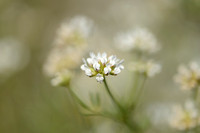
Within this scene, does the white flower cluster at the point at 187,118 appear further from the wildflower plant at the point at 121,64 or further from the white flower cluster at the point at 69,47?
the white flower cluster at the point at 69,47

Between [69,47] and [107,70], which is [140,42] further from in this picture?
[107,70]

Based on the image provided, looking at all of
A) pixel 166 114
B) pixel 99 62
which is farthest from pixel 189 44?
pixel 99 62

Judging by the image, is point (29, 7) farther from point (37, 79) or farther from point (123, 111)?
point (123, 111)

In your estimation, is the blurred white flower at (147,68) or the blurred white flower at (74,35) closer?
the blurred white flower at (147,68)

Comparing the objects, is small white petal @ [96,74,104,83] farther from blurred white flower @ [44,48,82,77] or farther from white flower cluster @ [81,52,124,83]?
blurred white flower @ [44,48,82,77]

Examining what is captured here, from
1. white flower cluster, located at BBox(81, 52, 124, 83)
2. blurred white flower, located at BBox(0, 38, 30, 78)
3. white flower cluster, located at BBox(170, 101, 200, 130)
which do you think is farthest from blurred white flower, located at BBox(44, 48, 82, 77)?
blurred white flower, located at BBox(0, 38, 30, 78)

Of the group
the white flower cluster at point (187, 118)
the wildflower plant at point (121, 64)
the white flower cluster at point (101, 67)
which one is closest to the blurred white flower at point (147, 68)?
the wildflower plant at point (121, 64)
